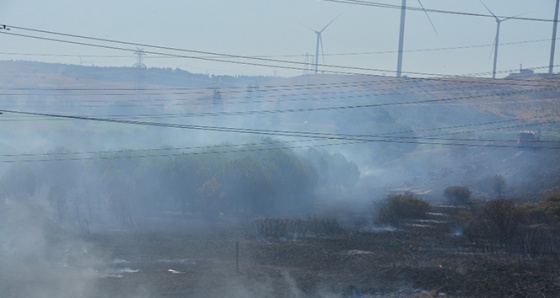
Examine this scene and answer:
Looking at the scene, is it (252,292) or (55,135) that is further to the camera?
(55,135)

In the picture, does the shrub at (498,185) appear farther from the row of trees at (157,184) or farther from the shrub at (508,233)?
the shrub at (508,233)

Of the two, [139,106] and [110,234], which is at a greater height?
[139,106]

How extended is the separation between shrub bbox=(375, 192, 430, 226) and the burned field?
10.7 feet

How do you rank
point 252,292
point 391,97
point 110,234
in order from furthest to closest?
point 391,97
point 110,234
point 252,292

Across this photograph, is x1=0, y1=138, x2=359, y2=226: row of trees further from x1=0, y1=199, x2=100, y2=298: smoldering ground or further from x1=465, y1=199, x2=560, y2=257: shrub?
x1=465, y1=199, x2=560, y2=257: shrub

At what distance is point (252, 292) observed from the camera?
78.1 ft

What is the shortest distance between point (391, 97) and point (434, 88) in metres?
8.44

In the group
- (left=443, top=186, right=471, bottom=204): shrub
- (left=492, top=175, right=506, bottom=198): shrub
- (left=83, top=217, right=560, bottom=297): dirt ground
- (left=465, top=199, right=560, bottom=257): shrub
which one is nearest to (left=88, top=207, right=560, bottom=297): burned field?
(left=83, top=217, right=560, bottom=297): dirt ground

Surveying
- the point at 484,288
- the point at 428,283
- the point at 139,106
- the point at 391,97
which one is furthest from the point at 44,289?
the point at 391,97

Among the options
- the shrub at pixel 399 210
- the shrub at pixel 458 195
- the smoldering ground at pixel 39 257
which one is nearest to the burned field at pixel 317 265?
the smoldering ground at pixel 39 257

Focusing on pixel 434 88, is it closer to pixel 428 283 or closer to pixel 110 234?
pixel 110 234

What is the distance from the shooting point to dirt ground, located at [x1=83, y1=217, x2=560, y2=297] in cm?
2409

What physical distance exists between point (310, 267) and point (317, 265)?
1.58 ft

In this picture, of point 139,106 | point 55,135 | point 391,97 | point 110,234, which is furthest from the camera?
point 391,97
